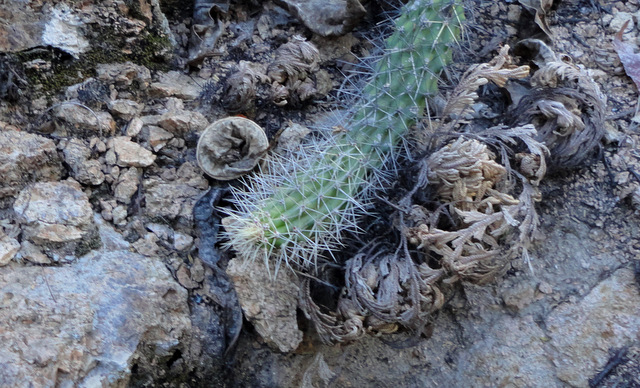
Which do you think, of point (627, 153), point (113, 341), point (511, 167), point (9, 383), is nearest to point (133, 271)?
point (113, 341)

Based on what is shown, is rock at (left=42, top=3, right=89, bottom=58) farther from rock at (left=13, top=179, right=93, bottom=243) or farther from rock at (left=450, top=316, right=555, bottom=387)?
rock at (left=450, top=316, right=555, bottom=387)

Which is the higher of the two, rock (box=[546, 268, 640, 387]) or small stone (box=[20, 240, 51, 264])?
small stone (box=[20, 240, 51, 264])

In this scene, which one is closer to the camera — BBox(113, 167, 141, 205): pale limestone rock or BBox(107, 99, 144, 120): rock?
BBox(113, 167, 141, 205): pale limestone rock

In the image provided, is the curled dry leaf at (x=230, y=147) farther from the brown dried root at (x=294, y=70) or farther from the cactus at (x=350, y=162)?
the brown dried root at (x=294, y=70)

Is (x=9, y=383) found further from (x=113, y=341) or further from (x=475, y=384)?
(x=475, y=384)

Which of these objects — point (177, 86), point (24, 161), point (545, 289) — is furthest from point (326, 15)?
point (545, 289)

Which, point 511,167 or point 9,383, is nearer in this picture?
point 9,383

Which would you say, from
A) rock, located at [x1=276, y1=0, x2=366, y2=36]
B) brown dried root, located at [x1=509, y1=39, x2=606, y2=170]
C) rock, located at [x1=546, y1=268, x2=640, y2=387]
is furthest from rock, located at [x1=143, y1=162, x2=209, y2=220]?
rock, located at [x1=546, y1=268, x2=640, y2=387]
